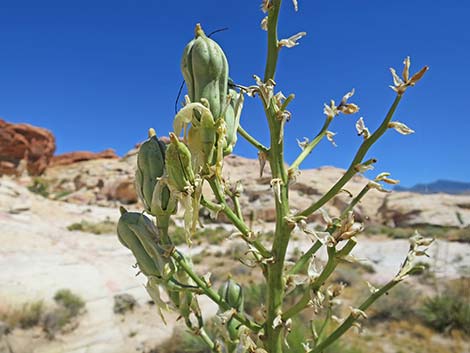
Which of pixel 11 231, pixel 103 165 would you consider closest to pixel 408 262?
pixel 11 231

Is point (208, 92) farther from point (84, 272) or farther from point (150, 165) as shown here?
point (84, 272)

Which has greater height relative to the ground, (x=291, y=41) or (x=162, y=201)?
(x=291, y=41)

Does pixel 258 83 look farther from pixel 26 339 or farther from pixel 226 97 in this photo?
pixel 26 339

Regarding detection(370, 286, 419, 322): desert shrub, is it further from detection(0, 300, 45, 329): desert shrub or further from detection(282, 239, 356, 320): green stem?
detection(282, 239, 356, 320): green stem

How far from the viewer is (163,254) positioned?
4.25 ft

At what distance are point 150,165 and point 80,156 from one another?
5342 centimetres

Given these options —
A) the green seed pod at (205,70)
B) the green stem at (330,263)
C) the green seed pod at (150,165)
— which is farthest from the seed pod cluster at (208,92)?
the green stem at (330,263)

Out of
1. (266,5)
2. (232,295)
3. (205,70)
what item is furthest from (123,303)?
(266,5)

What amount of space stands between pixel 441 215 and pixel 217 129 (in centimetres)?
2564

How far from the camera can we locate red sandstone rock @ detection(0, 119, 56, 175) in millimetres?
39656

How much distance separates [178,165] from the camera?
1146mm

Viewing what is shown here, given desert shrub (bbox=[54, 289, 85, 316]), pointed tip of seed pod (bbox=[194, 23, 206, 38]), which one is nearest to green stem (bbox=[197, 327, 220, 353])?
pointed tip of seed pod (bbox=[194, 23, 206, 38])

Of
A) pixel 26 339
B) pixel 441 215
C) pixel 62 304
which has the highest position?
pixel 441 215

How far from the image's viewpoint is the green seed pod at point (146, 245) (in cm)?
129
